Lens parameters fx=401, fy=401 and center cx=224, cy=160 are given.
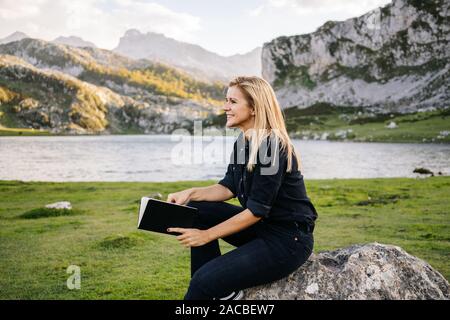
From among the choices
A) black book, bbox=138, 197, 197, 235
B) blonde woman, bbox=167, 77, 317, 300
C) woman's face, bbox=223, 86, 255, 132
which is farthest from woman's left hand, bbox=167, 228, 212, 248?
woman's face, bbox=223, 86, 255, 132

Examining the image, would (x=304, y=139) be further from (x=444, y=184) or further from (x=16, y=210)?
(x=16, y=210)

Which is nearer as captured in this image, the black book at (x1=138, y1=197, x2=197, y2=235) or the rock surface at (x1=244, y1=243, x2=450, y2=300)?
the black book at (x1=138, y1=197, x2=197, y2=235)

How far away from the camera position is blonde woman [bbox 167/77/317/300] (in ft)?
16.9

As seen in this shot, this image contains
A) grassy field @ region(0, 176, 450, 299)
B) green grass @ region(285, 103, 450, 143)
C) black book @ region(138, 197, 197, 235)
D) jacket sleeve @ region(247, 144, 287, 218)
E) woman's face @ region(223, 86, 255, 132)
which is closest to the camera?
jacket sleeve @ region(247, 144, 287, 218)

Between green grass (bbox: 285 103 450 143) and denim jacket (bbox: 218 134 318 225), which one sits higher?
green grass (bbox: 285 103 450 143)

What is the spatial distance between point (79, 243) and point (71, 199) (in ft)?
55.5

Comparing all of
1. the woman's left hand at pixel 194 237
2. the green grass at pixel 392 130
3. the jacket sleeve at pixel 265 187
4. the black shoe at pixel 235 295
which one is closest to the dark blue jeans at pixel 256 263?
the black shoe at pixel 235 295

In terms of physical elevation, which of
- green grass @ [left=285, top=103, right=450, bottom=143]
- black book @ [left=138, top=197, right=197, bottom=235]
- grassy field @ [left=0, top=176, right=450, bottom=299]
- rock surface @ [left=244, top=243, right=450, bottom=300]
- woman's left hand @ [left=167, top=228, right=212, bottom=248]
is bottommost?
grassy field @ [left=0, top=176, right=450, bottom=299]

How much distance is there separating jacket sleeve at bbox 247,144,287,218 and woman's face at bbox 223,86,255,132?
965 millimetres

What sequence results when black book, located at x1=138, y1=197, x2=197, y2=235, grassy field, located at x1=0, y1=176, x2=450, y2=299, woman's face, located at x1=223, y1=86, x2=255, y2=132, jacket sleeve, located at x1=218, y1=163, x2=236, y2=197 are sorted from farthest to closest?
grassy field, located at x1=0, y1=176, x2=450, y2=299 < jacket sleeve, located at x1=218, y1=163, x2=236, y2=197 < woman's face, located at x1=223, y1=86, x2=255, y2=132 < black book, located at x1=138, y1=197, x2=197, y2=235

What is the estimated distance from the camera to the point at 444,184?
1347 inches

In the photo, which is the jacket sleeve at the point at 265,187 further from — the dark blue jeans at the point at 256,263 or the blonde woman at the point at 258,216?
the dark blue jeans at the point at 256,263

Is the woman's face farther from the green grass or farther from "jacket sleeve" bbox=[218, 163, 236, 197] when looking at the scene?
the green grass
